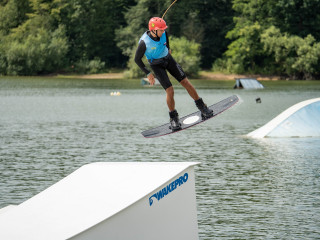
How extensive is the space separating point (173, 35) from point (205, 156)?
91.1 m

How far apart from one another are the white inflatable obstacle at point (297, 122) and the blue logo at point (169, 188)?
21496mm

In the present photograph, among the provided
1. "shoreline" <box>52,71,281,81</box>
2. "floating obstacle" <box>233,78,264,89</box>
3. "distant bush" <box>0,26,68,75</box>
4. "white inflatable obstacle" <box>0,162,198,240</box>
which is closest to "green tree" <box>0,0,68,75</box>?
"distant bush" <box>0,26,68,75</box>

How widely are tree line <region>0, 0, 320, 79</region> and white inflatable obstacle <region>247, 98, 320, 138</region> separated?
2930 inches

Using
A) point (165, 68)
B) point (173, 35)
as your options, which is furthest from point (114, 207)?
point (173, 35)

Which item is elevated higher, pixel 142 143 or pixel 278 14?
pixel 278 14

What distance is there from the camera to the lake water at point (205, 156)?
57.9ft

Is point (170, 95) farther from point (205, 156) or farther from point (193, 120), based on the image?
point (205, 156)

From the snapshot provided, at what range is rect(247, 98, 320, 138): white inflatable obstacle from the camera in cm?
3288

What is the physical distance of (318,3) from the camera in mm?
111938

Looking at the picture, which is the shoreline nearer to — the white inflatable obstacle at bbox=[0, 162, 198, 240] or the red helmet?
the red helmet

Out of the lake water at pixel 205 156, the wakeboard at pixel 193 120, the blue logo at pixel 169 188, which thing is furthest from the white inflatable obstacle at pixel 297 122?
the blue logo at pixel 169 188

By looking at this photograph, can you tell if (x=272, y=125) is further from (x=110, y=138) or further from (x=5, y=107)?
(x=5, y=107)

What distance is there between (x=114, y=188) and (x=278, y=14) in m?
107

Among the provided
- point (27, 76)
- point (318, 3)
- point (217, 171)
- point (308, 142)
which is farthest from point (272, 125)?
point (27, 76)
